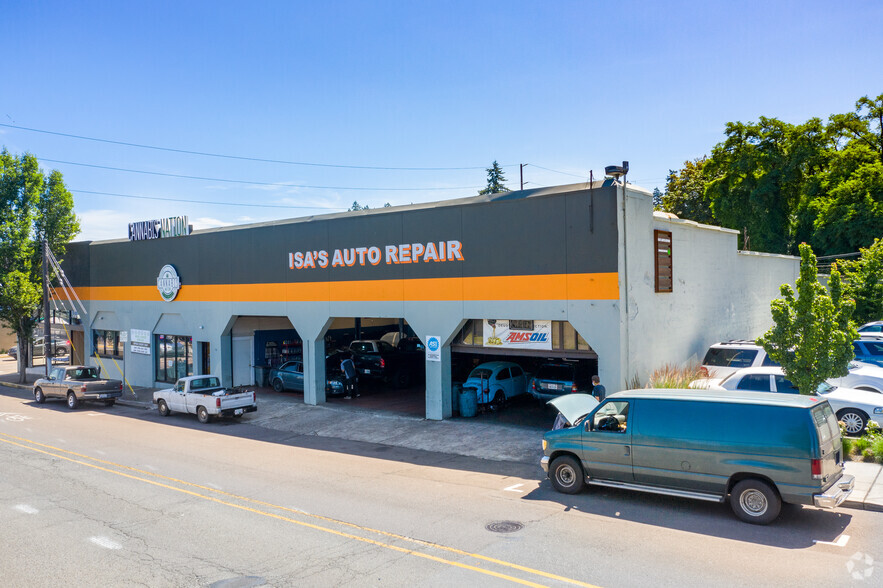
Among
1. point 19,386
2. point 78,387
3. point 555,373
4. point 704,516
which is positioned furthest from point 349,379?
point 19,386

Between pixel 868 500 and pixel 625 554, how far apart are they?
481 cm

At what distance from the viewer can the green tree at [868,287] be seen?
28688 mm

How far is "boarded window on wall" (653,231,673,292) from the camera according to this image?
17688 millimetres

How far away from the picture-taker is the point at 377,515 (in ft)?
34.8

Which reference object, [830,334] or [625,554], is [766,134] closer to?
[830,334]

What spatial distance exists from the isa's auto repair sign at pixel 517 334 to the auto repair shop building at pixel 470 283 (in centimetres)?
4

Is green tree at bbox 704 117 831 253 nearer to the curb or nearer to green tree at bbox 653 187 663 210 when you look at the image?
green tree at bbox 653 187 663 210

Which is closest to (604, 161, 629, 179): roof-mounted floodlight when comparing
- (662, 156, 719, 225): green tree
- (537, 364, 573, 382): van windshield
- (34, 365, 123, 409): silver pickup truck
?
(537, 364, 573, 382): van windshield

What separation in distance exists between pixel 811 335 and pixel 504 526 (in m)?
8.42

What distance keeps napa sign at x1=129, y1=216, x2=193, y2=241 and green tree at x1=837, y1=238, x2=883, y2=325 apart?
3044 centimetres

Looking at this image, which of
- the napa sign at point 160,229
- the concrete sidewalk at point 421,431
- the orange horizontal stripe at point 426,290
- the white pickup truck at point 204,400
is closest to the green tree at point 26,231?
the napa sign at point 160,229

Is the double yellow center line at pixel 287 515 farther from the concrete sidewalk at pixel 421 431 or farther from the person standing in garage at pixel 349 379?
the person standing in garage at pixel 349 379

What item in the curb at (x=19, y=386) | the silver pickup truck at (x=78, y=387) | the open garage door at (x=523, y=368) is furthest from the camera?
the curb at (x=19, y=386)

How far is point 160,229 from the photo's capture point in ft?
96.9
